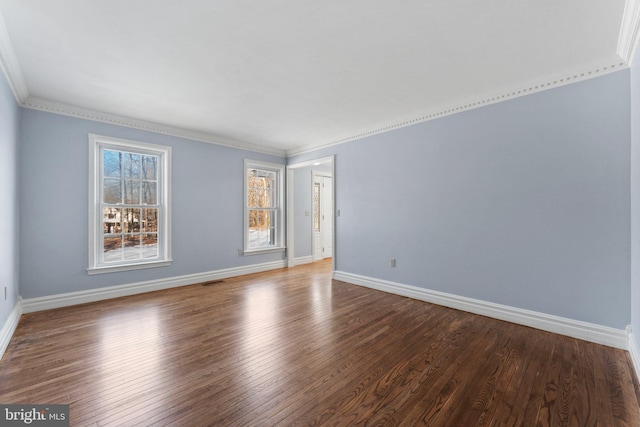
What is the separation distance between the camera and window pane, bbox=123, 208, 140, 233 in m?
4.20

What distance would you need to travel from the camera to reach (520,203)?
301cm

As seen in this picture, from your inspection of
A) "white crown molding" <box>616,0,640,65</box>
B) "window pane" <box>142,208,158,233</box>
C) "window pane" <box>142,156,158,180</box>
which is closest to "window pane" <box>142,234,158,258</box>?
"window pane" <box>142,208,158,233</box>

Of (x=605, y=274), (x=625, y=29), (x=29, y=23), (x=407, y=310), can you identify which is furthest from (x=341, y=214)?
(x=29, y=23)

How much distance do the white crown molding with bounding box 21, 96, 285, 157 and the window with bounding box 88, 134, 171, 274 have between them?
26 centimetres

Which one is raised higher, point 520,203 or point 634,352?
point 520,203

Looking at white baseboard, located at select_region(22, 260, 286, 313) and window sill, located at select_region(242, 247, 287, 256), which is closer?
white baseboard, located at select_region(22, 260, 286, 313)

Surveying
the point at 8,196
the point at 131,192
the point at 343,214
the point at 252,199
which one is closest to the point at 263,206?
the point at 252,199

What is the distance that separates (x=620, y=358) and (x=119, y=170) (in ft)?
19.9

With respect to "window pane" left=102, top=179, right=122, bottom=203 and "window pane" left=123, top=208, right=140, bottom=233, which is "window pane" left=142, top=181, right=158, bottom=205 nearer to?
"window pane" left=123, top=208, right=140, bottom=233

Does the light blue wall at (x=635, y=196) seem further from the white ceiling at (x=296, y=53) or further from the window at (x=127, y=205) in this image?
the window at (x=127, y=205)

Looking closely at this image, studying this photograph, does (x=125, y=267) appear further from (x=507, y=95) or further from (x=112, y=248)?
(x=507, y=95)

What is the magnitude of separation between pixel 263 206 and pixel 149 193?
84.1 inches

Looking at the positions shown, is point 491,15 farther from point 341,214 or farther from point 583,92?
point 341,214

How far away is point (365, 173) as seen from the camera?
461cm
